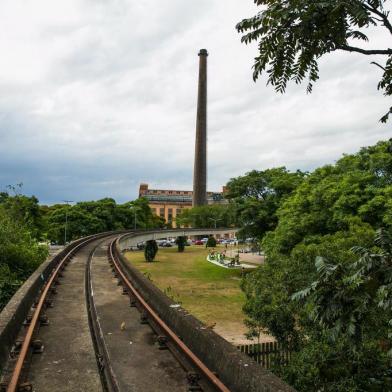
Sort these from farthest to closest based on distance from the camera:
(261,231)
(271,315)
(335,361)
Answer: (261,231), (271,315), (335,361)

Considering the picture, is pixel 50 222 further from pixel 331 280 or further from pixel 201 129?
pixel 331 280

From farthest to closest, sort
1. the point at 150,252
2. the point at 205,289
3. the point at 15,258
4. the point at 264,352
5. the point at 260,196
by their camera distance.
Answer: the point at 150,252
the point at 260,196
the point at 205,289
the point at 15,258
the point at 264,352

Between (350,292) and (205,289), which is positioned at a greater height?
(350,292)

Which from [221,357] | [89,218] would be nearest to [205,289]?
[221,357]

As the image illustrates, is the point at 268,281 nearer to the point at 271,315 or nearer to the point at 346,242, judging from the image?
the point at 271,315

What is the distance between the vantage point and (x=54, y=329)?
8984 mm

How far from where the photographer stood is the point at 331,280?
316cm

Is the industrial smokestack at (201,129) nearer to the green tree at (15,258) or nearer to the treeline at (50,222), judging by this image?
the treeline at (50,222)

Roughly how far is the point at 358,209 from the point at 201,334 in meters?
17.1

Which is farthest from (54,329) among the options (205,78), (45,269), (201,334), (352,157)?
(205,78)

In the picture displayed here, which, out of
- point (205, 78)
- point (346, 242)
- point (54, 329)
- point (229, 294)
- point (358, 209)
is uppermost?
point (205, 78)

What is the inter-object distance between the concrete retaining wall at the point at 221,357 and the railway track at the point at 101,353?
0.27 metres

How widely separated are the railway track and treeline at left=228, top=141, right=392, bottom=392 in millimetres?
2426

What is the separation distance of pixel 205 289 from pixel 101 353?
1133 inches
